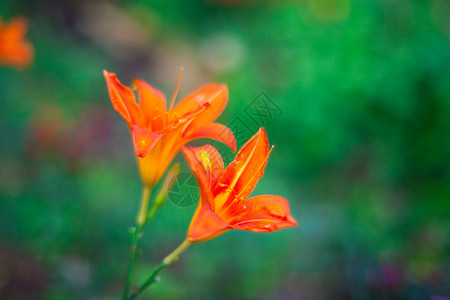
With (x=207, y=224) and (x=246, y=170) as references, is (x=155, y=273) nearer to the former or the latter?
(x=207, y=224)

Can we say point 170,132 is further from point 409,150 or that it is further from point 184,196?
point 409,150

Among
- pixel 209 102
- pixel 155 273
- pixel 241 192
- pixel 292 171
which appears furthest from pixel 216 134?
pixel 292 171

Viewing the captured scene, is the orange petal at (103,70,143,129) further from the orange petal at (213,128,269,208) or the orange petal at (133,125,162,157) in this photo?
the orange petal at (213,128,269,208)

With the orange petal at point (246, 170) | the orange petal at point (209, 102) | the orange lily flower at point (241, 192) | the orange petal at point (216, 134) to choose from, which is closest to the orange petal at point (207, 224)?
the orange lily flower at point (241, 192)

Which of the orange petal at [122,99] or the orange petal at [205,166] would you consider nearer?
the orange petal at [205,166]

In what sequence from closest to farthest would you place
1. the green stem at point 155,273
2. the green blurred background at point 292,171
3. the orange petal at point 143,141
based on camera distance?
the orange petal at point 143,141 < the green stem at point 155,273 < the green blurred background at point 292,171

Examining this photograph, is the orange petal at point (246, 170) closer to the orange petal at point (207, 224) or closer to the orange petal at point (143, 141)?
the orange petal at point (207, 224)
